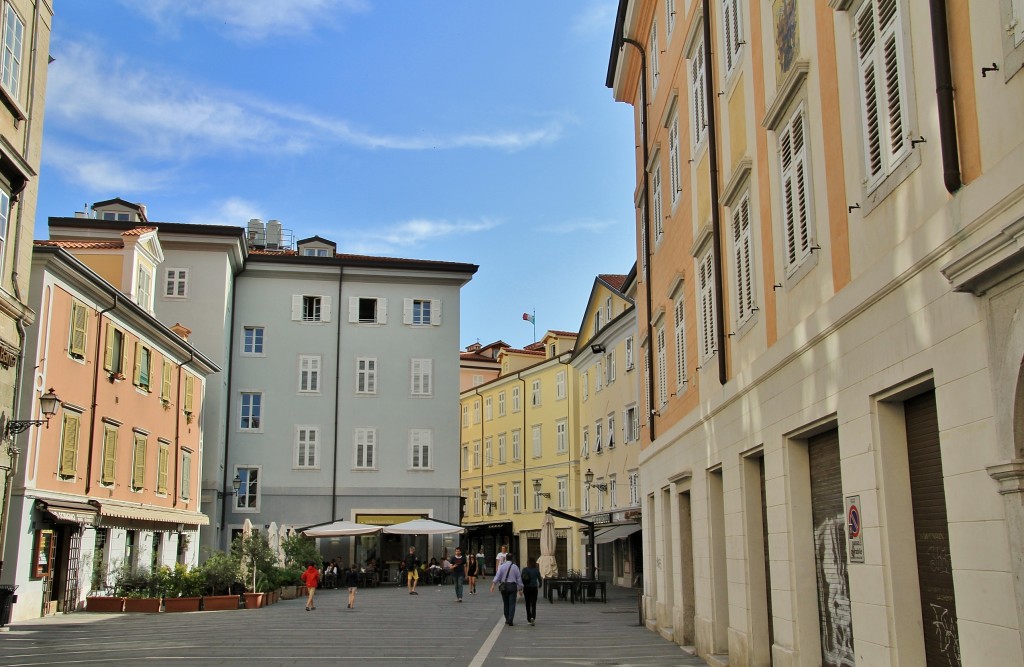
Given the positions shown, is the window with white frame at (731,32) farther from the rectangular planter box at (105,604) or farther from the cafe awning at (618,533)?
the cafe awning at (618,533)

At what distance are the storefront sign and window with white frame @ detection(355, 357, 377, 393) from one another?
40.5 metres

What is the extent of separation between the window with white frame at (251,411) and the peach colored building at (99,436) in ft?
23.4

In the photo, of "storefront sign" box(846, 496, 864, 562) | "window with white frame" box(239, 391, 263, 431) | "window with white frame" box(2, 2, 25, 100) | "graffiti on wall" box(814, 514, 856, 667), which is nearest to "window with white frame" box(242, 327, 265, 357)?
"window with white frame" box(239, 391, 263, 431)

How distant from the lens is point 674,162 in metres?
19.8

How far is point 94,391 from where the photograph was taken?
2922 cm

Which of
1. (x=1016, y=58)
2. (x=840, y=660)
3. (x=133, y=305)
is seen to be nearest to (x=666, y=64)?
(x=840, y=660)

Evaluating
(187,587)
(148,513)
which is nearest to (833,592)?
(187,587)

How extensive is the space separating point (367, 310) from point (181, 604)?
2321 centimetres

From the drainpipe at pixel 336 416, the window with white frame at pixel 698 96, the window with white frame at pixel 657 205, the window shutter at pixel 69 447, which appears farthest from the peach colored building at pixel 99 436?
the window with white frame at pixel 698 96

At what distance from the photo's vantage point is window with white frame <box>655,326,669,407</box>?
70.2 ft

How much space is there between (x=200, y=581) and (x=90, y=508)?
13.0 feet

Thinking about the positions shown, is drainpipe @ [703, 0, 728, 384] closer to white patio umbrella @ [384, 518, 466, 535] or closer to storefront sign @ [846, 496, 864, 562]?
storefront sign @ [846, 496, 864, 562]

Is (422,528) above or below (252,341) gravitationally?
below

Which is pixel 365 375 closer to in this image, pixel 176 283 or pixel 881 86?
pixel 176 283
